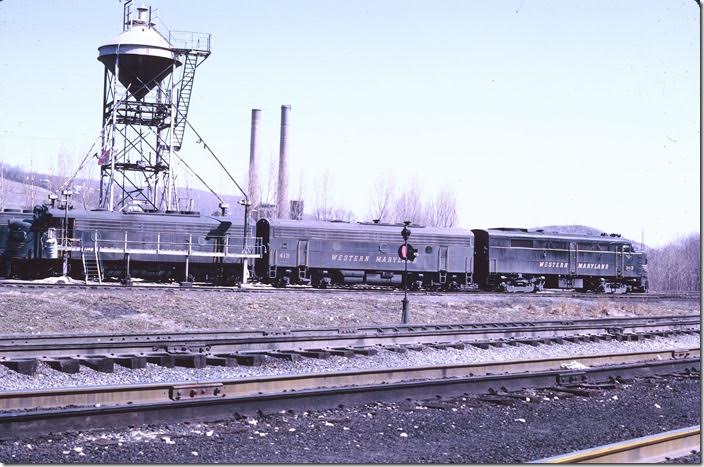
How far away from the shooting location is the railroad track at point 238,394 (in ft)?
26.7

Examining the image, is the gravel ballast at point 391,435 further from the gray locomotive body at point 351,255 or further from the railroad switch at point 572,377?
the gray locomotive body at point 351,255

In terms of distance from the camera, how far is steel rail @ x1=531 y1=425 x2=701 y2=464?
265 inches

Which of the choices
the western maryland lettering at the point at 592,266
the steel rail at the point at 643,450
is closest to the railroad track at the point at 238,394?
the steel rail at the point at 643,450

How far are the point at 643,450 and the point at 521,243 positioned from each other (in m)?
30.7

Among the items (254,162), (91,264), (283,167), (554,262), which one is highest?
(254,162)

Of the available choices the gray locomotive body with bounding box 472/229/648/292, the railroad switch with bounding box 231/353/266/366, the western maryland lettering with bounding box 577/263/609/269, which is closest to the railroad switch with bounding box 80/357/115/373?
the railroad switch with bounding box 231/353/266/366

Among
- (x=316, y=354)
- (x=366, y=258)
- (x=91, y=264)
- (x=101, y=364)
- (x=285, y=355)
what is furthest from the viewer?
(x=366, y=258)

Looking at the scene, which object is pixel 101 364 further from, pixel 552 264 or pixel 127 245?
pixel 552 264

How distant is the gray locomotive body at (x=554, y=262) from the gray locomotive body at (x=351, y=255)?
4.70 ft

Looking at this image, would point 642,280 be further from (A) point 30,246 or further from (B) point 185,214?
(A) point 30,246

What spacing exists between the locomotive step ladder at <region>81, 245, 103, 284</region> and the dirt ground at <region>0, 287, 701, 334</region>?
243 inches

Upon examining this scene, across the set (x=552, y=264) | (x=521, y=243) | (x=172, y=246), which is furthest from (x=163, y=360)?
(x=552, y=264)

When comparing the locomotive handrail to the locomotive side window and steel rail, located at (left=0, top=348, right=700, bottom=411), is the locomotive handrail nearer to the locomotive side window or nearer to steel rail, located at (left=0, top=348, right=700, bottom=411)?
the locomotive side window

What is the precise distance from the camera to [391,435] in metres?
8.66
